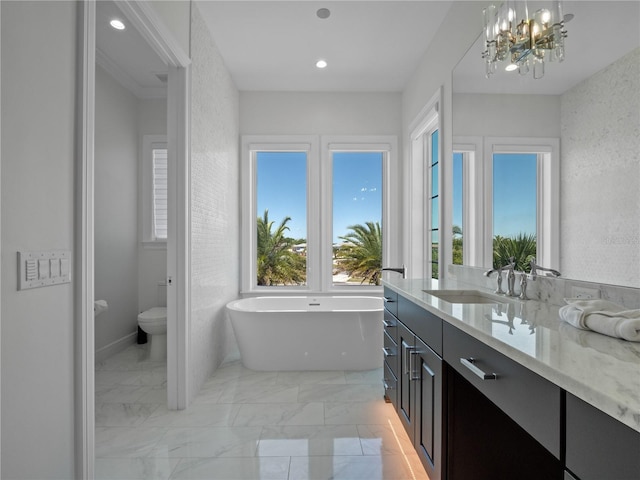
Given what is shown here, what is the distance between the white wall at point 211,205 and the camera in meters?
2.56

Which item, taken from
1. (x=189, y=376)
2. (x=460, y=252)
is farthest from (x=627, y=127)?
(x=189, y=376)

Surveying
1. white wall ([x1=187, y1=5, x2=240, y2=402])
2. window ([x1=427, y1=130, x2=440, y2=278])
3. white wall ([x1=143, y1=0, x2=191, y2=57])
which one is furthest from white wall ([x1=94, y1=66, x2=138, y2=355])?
window ([x1=427, y1=130, x2=440, y2=278])

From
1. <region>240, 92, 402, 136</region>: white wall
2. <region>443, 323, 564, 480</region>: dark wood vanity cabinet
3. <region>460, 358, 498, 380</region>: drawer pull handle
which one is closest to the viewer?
<region>460, 358, 498, 380</region>: drawer pull handle

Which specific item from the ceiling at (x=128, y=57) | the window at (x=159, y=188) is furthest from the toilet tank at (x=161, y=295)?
the ceiling at (x=128, y=57)

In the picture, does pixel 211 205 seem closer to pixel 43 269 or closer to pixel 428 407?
pixel 43 269

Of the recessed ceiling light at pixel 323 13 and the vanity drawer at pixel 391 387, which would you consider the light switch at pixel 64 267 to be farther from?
the recessed ceiling light at pixel 323 13

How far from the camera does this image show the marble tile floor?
1.75 meters

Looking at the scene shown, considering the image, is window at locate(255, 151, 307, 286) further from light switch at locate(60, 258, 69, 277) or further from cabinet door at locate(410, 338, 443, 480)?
light switch at locate(60, 258, 69, 277)

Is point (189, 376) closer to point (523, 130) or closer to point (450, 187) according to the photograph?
point (450, 187)

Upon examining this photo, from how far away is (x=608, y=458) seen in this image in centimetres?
59

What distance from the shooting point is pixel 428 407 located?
5.12ft

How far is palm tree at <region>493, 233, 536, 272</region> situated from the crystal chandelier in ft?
2.48

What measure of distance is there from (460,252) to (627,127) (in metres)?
1.38

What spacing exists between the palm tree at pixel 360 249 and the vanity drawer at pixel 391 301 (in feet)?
5.01
